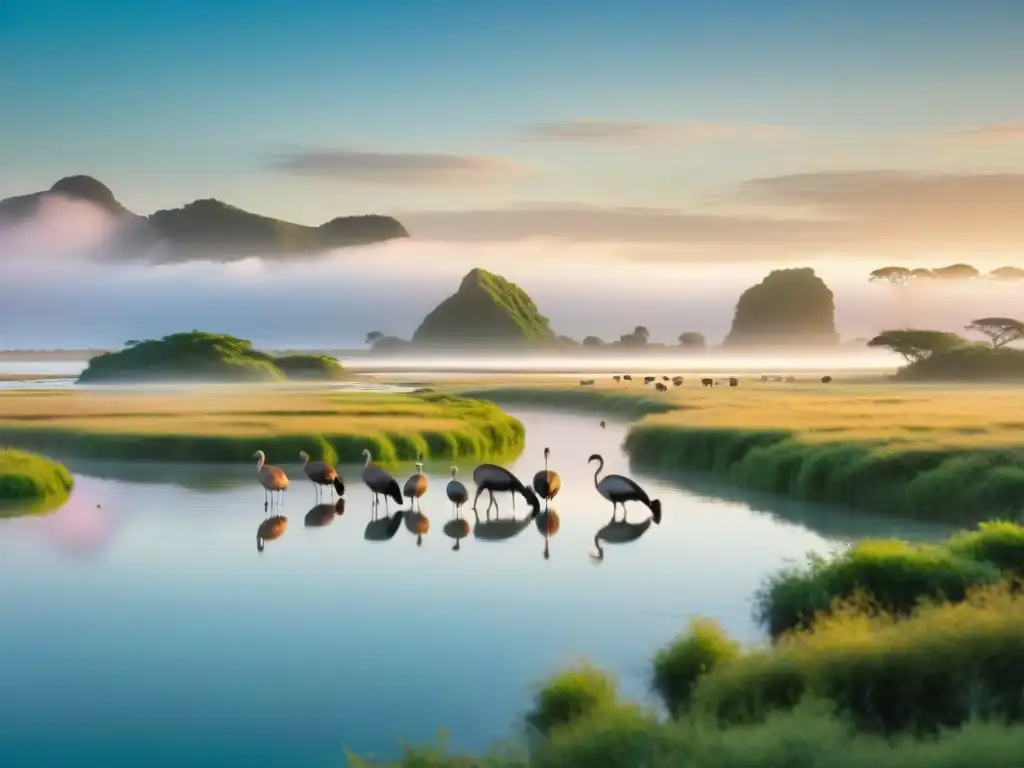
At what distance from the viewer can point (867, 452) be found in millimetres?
37875

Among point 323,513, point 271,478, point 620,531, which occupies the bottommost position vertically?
point 620,531

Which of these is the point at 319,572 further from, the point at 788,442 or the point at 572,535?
the point at 788,442

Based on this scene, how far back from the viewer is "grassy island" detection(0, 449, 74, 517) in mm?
35688

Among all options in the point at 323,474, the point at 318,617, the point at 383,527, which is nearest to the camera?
the point at 318,617

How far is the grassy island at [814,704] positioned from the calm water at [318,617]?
1180mm

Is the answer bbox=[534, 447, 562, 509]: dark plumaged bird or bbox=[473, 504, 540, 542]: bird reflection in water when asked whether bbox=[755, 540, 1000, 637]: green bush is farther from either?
bbox=[534, 447, 562, 509]: dark plumaged bird

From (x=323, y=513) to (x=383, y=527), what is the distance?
3.17 m

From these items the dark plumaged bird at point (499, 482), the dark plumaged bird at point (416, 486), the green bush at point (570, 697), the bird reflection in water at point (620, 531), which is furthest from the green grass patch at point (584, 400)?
the green bush at point (570, 697)

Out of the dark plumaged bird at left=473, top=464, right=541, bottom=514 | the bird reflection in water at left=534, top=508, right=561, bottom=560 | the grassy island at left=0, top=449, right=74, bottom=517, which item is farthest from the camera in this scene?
the grassy island at left=0, top=449, right=74, bottom=517

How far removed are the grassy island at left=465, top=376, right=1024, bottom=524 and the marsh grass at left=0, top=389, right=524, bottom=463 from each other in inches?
346

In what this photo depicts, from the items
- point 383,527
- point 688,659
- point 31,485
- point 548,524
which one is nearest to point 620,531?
point 548,524

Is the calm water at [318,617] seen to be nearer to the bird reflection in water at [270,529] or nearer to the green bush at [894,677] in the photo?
the bird reflection in water at [270,529]

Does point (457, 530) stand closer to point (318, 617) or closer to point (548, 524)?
point (548, 524)

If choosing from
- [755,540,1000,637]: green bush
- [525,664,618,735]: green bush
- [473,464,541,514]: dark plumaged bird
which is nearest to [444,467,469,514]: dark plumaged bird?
[473,464,541,514]: dark plumaged bird
